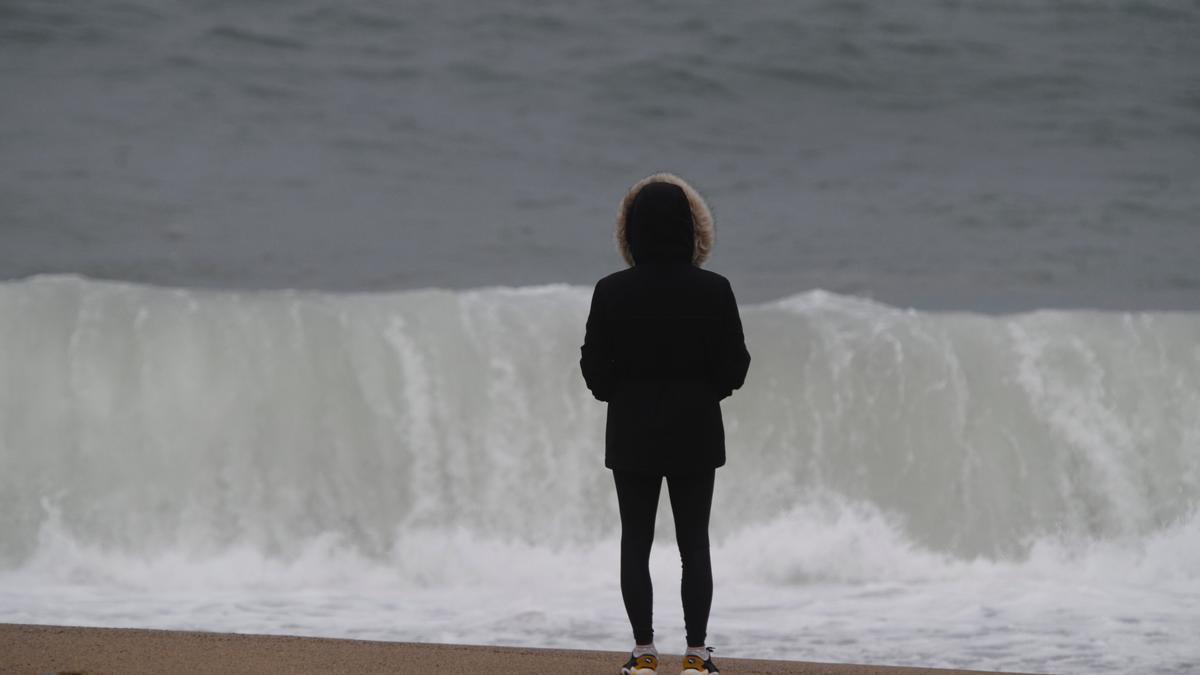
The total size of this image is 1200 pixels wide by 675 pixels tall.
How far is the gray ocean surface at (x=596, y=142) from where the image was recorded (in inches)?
584

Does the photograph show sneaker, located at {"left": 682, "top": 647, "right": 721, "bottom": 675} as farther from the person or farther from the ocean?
the ocean

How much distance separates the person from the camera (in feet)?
11.7

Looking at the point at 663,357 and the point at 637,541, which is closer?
the point at 663,357

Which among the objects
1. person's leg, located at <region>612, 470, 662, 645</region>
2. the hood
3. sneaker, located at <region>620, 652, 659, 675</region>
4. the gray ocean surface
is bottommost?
sneaker, located at <region>620, 652, 659, 675</region>

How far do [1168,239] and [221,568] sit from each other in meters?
11.7

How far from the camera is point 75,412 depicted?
361 inches

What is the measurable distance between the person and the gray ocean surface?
1059 cm

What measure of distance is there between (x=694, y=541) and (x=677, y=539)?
5 centimetres

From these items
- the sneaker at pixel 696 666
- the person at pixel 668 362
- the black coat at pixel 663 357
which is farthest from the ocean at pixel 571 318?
the black coat at pixel 663 357

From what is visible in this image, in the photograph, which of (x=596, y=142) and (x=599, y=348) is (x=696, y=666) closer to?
(x=599, y=348)

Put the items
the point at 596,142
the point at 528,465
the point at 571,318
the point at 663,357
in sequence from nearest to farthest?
the point at 663,357, the point at 528,465, the point at 571,318, the point at 596,142

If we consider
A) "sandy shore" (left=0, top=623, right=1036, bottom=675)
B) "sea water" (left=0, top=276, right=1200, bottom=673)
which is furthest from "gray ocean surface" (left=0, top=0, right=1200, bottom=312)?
"sandy shore" (left=0, top=623, right=1036, bottom=675)

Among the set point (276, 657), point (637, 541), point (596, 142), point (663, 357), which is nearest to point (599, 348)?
point (663, 357)

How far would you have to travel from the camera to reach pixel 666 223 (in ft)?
11.9
